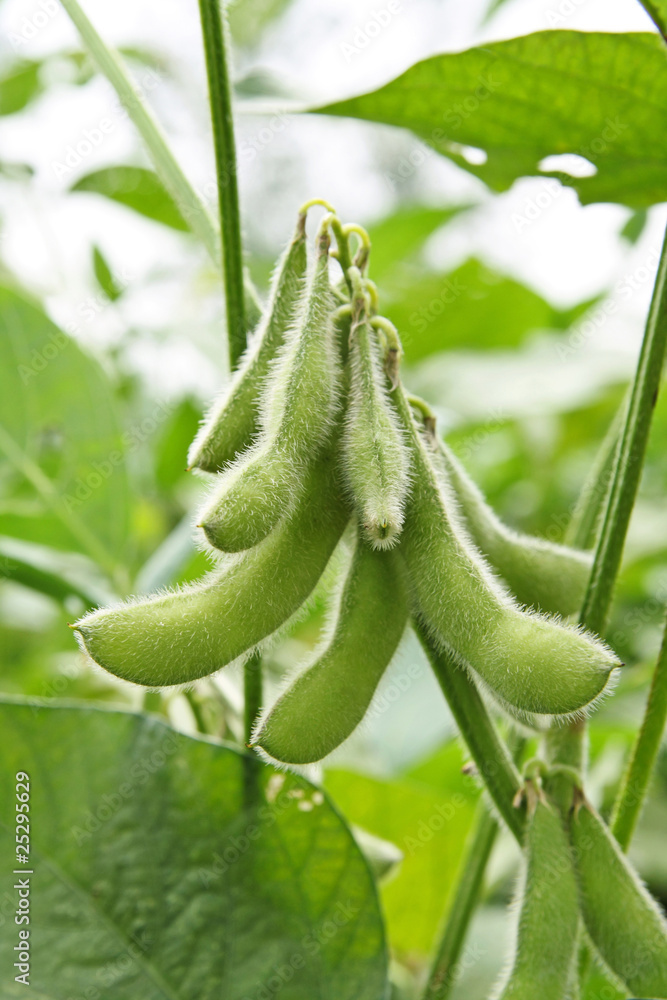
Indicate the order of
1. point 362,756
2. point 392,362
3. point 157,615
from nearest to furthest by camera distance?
point 157,615 < point 392,362 < point 362,756

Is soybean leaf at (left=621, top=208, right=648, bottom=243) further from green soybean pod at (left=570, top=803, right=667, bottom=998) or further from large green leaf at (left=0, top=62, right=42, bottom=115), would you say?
large green leaf at (left=0, top=62, right=42, bottom=115)

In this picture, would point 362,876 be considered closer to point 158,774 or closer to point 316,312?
point 158,774

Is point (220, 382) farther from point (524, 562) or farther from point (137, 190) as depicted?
point (524, 562)

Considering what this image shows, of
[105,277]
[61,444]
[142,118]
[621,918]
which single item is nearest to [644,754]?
[621,918]

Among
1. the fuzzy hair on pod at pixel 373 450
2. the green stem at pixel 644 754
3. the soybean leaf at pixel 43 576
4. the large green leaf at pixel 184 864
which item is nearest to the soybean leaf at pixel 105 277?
the soybean leaf at pixel 43 576

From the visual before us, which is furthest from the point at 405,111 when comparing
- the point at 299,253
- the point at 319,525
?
the point at 319,525

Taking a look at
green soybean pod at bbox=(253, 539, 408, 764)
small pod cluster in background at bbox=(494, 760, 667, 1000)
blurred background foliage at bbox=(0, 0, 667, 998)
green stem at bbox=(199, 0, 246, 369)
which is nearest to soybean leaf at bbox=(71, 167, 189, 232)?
blurred background foliage at bbox=(0, 0, 667, 998)
